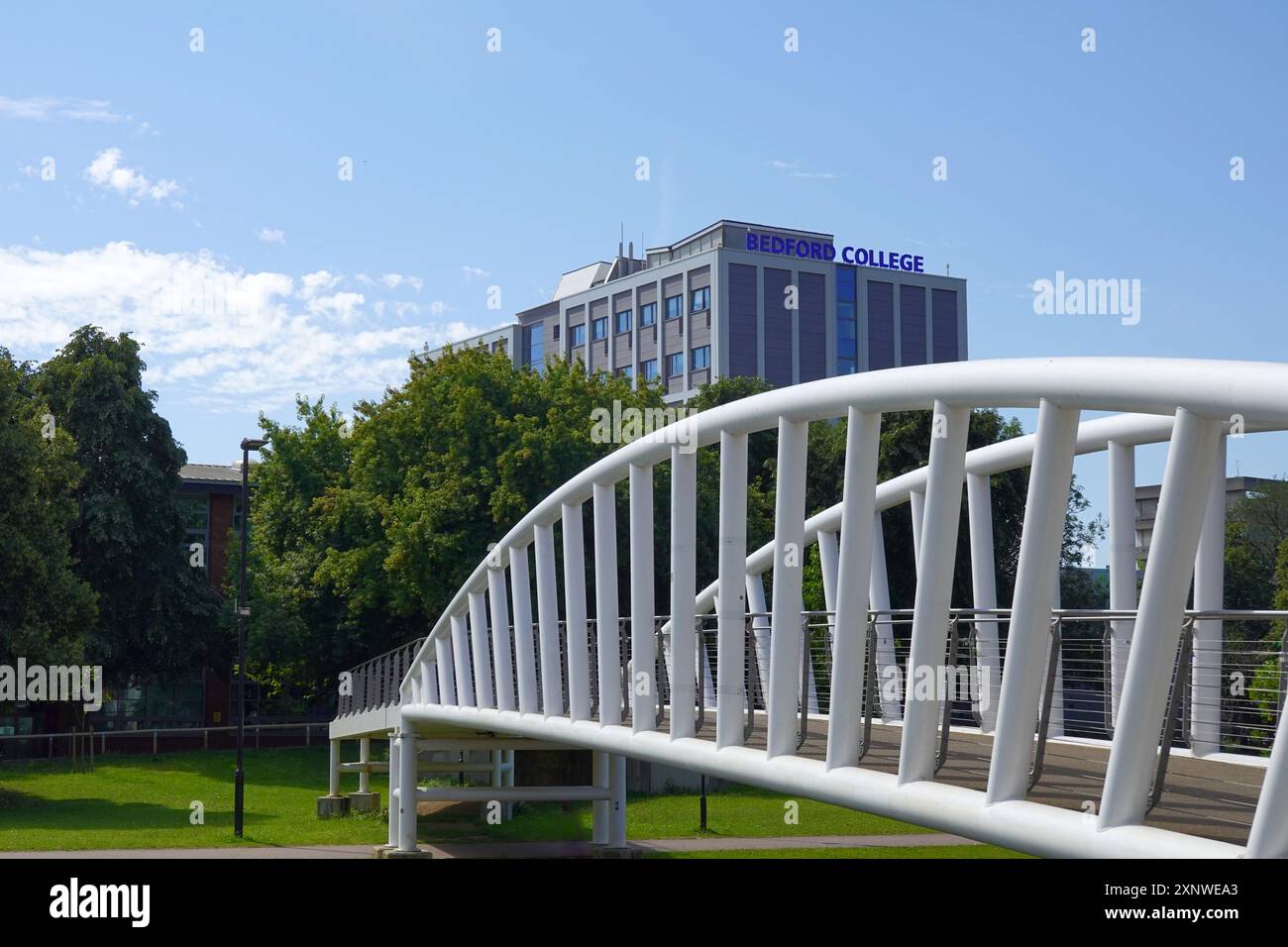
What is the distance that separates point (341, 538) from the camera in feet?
174

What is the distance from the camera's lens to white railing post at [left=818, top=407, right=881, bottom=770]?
1143 cm

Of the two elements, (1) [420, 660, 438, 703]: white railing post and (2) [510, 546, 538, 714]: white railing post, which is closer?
(2) [510, 546, 538, 714]: white railing post

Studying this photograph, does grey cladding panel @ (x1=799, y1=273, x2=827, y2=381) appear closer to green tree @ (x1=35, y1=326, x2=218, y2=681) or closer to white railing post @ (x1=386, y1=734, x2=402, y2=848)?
green tree @ (x1=35, y1=326, x2=218, y2=681)

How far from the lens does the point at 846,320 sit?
91.2 meters

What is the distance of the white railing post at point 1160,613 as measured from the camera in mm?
7820

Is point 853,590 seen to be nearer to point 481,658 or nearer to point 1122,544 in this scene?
point 1122,544

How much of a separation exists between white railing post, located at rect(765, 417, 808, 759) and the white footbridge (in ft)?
0.08

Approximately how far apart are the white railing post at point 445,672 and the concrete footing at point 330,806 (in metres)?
10.2

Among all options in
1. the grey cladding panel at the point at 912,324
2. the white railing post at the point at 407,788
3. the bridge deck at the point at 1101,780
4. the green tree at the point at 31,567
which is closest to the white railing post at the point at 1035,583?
the bridge deck at the point at 1101,780

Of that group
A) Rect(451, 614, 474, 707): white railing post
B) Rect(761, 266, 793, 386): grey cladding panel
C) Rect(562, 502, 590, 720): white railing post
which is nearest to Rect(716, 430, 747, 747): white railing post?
Rect(562, 502, 590, 720): white railing post

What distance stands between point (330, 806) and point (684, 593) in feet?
81.9
